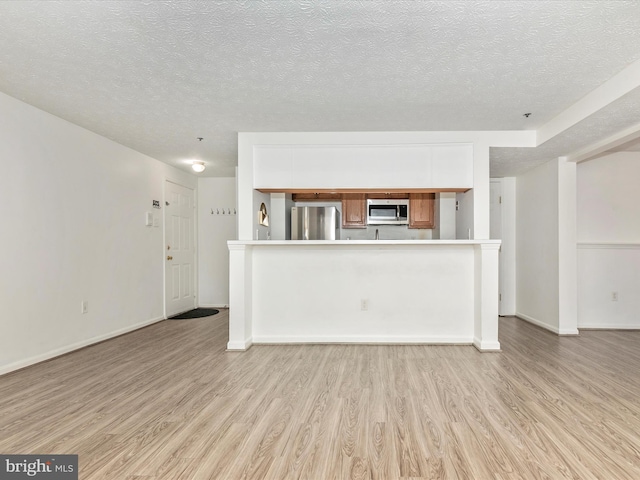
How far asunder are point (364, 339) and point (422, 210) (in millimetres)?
2384

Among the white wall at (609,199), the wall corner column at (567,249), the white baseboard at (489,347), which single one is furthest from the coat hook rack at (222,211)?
the white wall at (609,199)

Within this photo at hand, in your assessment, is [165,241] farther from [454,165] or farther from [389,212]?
[454,165]

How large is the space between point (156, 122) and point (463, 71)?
9.52 feet

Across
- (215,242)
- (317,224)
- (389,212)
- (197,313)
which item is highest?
(389,212)

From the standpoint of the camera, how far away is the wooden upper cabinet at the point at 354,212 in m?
5.77

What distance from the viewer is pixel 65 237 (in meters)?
3.79

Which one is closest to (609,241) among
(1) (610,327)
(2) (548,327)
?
(1) (610,327)

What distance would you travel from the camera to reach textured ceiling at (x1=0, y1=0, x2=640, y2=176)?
2.01m

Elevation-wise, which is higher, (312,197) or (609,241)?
(312,197)

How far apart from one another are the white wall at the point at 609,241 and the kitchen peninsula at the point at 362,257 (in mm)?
1910

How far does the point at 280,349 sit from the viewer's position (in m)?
4.01

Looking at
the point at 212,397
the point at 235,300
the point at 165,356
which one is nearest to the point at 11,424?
the point at 212,397

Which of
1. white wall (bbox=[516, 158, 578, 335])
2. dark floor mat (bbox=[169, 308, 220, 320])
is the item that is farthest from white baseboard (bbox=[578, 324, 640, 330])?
dark floor mat (bbox=[169, 308, 220, 320])

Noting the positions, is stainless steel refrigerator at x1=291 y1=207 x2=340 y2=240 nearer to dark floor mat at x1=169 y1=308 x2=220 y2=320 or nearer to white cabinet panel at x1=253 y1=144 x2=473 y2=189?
white cabinet panel at x1=253 y1=144 x2=473 y2=189
